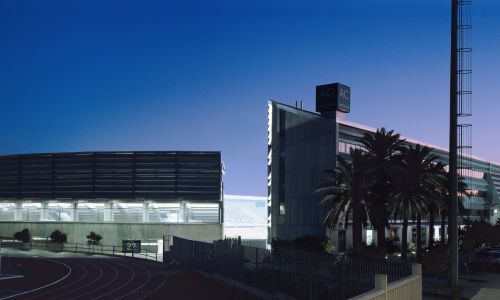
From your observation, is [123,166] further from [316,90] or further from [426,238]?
[426,238]

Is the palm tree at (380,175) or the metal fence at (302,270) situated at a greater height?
the palm tree at (380,175)

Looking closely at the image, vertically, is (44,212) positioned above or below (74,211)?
below

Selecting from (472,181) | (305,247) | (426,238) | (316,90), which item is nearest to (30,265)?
(305,247)

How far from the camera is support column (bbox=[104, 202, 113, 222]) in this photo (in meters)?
99.6

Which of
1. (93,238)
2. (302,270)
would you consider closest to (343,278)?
(302,270)

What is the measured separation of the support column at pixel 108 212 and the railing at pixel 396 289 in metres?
87.5

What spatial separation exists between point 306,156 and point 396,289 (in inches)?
2302

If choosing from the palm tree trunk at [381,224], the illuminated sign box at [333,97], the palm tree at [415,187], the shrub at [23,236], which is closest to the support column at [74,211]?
the shrub at [23,236]

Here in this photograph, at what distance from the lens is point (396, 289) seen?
13883mm

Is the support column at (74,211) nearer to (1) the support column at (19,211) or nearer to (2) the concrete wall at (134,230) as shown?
(2) the concrete wall at (134,230)

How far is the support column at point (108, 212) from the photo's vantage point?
99562 millimetres

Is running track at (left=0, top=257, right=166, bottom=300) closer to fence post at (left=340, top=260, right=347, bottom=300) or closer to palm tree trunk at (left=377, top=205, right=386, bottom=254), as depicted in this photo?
fence post at (left=340, top=260, right=347, bottom=300)

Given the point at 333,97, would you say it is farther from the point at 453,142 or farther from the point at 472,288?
the point at 453,142

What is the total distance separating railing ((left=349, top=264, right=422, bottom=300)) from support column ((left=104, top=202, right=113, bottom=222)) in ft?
287
